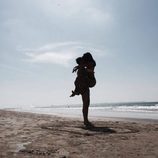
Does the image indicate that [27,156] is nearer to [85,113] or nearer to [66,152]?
[66,152]

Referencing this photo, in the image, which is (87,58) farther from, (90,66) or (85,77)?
(85,77)

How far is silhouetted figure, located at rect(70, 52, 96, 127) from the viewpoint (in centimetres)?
1072

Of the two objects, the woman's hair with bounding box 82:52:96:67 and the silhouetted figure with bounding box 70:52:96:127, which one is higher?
the woman's hair with bounding box 82:52:96:67

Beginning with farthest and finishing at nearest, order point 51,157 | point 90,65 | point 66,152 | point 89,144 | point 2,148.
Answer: point 90,65 → point 89,144 → point 2,148 → point 66,152 → point 51,157

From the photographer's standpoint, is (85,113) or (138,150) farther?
(85,113)

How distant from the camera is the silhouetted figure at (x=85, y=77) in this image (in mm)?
10719

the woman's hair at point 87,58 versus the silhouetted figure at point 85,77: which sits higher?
the woman's hair at point 87,58

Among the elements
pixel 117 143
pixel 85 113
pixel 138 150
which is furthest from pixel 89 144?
pixel 85 113

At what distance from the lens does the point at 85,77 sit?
1084 cm

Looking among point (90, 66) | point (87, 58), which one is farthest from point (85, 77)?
point (87, 58)

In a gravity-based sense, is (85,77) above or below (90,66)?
below

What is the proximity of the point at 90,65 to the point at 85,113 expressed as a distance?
172 centimetres

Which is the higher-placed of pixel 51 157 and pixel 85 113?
pixel 85 113

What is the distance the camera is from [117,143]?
20.7ft
